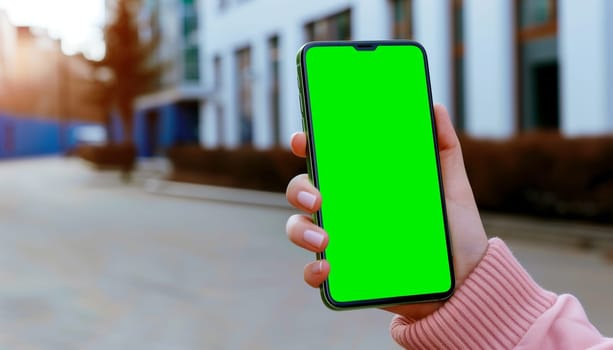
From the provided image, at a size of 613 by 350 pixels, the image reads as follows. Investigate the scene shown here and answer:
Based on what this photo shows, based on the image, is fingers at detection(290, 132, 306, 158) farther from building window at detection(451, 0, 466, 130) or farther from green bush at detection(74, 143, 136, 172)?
green bush at detection(74, 143, 136, 172)

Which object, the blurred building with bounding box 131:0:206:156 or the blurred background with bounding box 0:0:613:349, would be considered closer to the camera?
the blurred background with bounding box 0:0:613:349

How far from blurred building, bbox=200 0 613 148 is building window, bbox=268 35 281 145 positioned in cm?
4

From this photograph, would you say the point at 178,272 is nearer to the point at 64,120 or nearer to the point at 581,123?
the point at 581,123

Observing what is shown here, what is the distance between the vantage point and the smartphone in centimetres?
180

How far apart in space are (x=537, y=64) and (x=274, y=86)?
47.1ft

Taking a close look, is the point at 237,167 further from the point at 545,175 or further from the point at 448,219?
the point at 448,219

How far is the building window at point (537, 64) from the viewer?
17.5 m

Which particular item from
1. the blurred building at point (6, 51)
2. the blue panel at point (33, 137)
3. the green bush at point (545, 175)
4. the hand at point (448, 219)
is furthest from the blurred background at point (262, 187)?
the blurred building at point (6, 51)

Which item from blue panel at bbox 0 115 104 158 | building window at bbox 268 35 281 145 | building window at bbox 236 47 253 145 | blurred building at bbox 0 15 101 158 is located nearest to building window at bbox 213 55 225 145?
building window at bbox 236 47 253 145

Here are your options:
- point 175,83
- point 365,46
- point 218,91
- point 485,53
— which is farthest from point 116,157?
point 365,46

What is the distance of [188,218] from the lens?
1656 centimetres

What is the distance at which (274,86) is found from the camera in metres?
31.0

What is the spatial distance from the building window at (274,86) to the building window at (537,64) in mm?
13397

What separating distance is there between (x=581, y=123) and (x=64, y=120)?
76.8 meters
